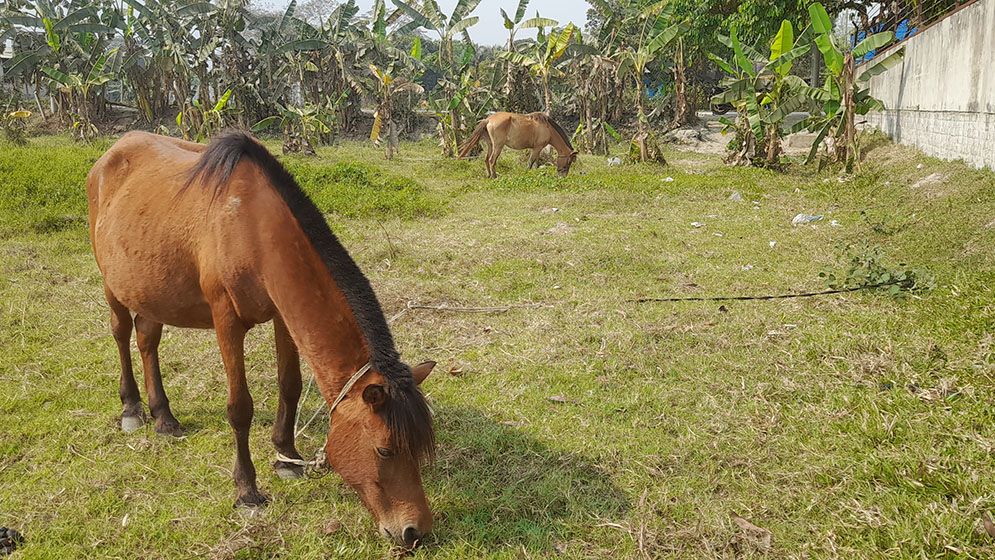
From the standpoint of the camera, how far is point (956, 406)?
3572mm

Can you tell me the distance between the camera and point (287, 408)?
12.3 ft

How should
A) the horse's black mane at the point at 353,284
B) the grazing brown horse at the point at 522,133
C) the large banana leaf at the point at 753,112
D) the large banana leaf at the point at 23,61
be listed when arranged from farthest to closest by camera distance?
the large banana leaf at the point at 23,61 → the grazing brown horse at the point at 522,133 → the large banana leaf at the point at 753,112 → the horse's black mane at the point at 353,284

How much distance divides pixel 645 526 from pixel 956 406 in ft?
6.51

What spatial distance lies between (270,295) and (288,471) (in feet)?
4.10

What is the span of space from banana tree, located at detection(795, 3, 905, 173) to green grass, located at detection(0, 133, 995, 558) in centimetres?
498

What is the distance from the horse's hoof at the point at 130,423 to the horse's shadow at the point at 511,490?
2116mm

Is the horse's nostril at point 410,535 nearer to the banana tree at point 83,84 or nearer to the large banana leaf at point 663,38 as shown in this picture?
the large banana leaf at point 663,38

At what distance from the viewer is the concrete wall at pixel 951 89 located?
9.49 m

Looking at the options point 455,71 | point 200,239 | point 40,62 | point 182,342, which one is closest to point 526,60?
point 455,71

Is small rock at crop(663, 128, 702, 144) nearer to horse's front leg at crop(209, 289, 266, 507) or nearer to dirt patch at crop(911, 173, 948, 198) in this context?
dirt patch at crop(911, 173, 948, 198)

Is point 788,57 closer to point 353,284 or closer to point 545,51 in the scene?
point 545,51

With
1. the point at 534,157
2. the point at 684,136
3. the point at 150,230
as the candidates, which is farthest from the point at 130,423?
the point at 684,136

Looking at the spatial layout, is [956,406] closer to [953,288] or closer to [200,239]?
[953,288]

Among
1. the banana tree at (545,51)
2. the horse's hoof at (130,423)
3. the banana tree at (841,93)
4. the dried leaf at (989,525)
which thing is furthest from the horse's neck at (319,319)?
the banana tree at (545,51)
